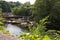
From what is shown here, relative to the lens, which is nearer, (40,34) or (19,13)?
(40,34)

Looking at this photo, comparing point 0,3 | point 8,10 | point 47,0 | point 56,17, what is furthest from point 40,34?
point 8,10

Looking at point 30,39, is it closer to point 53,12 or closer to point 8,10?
point 53,12

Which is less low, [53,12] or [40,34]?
[40,34]

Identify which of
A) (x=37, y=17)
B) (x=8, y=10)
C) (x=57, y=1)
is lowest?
(x=8, y=10)

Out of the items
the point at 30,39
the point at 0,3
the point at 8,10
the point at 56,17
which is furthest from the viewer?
the point at 8,10

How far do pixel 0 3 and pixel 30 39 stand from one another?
80.3m

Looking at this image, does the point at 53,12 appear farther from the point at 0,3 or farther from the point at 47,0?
the point at 0,3

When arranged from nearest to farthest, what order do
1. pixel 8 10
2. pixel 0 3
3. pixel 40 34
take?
pixel 40 34 < pixel 0 3 < pixel 8 10

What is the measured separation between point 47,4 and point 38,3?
4.78 ft

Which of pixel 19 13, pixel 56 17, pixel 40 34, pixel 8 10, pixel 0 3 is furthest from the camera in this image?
pixel 8 10

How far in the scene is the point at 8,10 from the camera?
102562 mm

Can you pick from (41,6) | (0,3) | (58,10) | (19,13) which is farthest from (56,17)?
(0,3)

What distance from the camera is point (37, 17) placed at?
3594 cm

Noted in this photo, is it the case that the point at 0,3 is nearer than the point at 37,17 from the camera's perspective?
No
